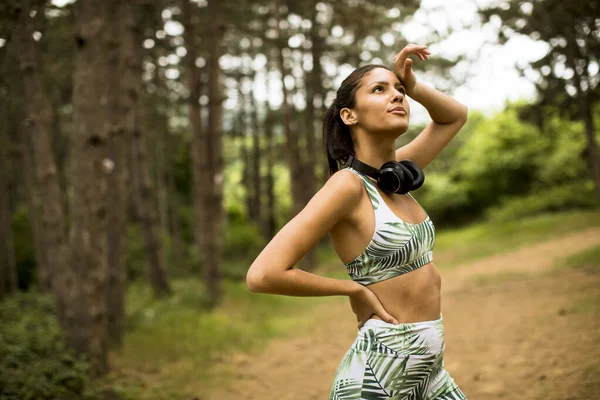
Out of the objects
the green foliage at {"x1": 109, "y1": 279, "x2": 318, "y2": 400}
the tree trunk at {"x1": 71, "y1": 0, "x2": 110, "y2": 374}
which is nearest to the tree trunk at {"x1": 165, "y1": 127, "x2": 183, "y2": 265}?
the green foliage at {"x1": 109, "y1": 279, "x2": 318, "y2": 400}

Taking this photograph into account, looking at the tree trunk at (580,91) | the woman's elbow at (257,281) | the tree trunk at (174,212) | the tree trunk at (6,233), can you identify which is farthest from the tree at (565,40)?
the tree trunk at (174,212)

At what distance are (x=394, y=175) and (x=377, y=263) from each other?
390 mm

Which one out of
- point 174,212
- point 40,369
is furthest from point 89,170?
point 174,212

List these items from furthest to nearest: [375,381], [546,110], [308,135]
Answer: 1. [308,135]
2. [546,110]
3. [375,381]

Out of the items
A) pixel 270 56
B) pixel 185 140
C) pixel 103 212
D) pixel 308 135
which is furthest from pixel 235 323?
pixel 185 140

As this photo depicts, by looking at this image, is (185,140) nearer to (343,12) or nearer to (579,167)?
(579,167)

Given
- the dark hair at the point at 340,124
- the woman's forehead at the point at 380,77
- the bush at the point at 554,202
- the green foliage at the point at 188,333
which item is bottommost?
the green foliage at the point at 188,333

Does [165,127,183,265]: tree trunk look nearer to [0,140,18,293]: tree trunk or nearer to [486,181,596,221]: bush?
[0,140,18,293]: tree trunk

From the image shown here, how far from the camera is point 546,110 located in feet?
61.2

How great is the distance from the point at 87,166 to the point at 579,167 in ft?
97.6

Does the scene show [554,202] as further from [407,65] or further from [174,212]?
[407,65]

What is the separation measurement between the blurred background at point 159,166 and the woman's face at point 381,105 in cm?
504

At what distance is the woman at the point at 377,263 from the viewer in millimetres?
2596

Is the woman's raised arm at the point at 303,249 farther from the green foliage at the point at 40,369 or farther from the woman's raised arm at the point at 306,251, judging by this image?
the green foliage at the point at 40,369
